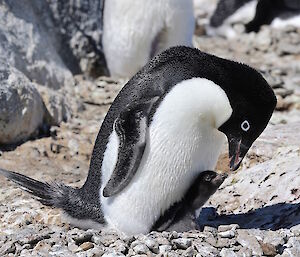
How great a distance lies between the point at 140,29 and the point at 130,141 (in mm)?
3787

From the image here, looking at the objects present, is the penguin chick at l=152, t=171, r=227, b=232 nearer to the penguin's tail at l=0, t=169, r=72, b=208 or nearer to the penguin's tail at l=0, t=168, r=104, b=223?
the penguin's tail at l=0, t=168, r=104, b=223

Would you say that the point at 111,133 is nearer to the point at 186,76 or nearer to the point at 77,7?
the point at 186,76

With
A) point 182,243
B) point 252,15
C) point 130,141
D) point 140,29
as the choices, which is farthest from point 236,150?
point 252,15

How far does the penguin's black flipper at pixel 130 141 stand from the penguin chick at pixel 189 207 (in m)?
0.28

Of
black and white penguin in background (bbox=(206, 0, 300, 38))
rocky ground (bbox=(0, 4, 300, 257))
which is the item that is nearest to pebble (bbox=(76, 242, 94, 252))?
rocky ground (bbox=(0, 4, 300, 257))

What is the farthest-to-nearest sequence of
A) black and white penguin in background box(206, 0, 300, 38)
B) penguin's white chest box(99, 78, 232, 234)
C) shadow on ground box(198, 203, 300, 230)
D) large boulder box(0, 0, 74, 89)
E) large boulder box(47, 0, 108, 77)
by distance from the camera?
black and white penguin in background box(206, 0, 300, 38), large boulder box(47, 0, 108, 77), large boulder box(0, 0, 74, 89), shadow on ground box(198, 203, 300, 230), penguin's white chest box(99, 78, 232, 234)

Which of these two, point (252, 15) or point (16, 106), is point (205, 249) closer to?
point (16, 106)

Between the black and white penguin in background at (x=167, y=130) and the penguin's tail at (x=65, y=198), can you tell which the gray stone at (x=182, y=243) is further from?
the penguin's tail at (x=65, y=198)

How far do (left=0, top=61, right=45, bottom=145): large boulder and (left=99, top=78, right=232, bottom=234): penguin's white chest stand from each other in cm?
194

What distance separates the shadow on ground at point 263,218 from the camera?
407 cm

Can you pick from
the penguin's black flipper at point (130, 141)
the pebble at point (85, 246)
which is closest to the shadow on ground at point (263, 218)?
the penguin's black flipper at point (130, 141)

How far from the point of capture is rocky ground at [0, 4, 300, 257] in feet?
11.6

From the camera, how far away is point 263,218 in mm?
4141

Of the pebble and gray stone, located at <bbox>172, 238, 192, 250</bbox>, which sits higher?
gray stone, located at <bbox>172, 238, 192, 250</bbox>
